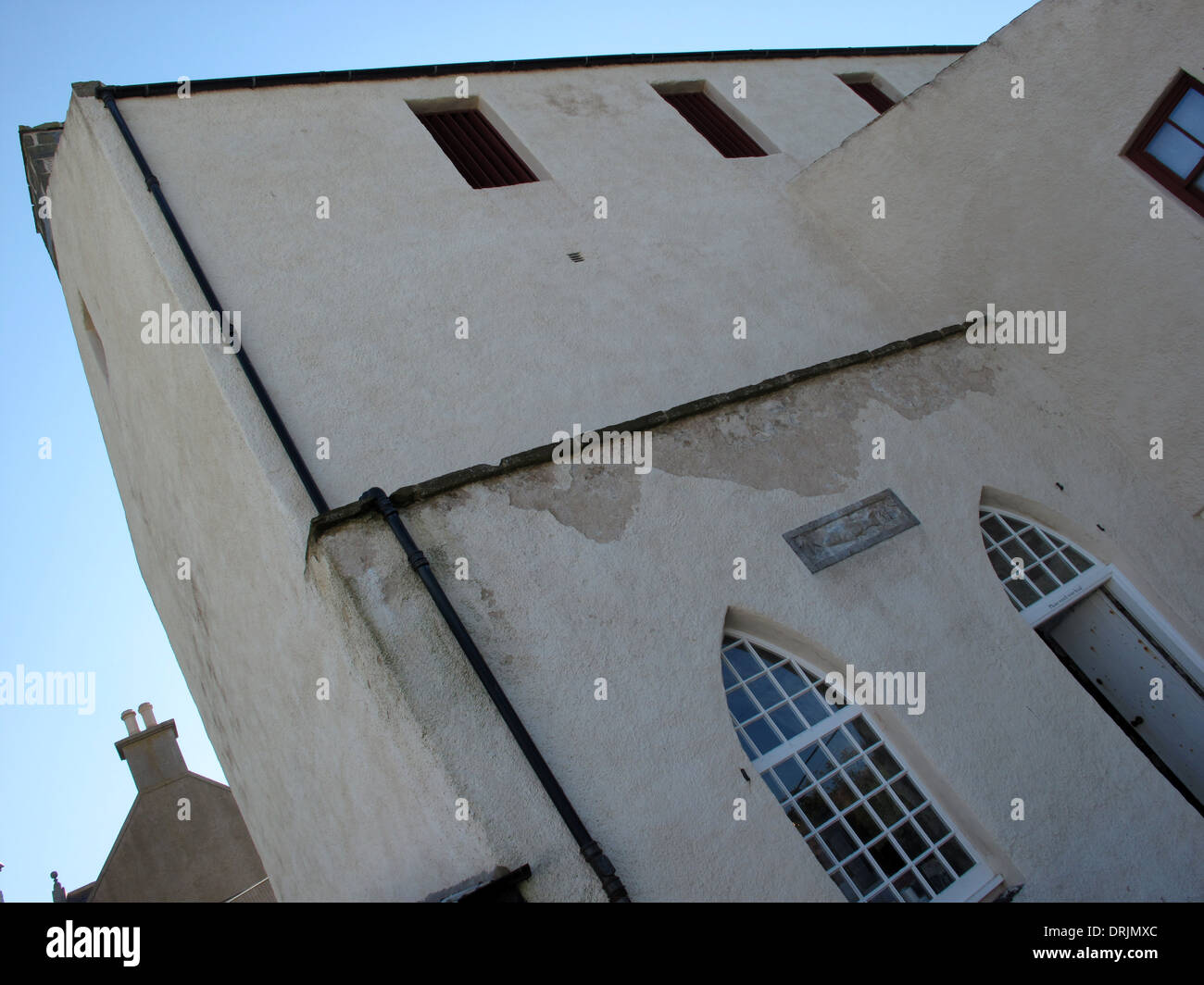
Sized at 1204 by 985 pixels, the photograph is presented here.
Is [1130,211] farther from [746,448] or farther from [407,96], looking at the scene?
[407,96]

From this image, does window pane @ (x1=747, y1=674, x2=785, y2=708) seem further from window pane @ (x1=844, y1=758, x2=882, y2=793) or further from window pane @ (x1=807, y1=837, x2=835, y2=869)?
window pane @ (x1=807, y1=837, x2=835, y2=869)

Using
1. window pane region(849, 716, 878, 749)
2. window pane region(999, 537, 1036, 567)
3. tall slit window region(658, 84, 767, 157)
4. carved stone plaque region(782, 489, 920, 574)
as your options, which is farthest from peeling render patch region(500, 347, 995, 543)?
tall slit window region(658, 84, 767, 157)

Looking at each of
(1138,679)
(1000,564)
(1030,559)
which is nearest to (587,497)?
(1000,564)

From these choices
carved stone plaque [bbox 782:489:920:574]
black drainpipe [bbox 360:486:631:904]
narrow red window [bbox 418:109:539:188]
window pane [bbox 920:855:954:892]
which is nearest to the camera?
black drainpipe [bbox 360:486:631:904]

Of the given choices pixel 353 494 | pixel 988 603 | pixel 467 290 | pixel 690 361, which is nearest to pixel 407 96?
pixel 467 290

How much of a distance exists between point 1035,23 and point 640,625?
7.08m

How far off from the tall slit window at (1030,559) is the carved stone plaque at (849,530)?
953 millimetres

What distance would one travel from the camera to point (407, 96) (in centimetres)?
1005

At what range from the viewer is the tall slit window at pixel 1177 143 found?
26.2 ft

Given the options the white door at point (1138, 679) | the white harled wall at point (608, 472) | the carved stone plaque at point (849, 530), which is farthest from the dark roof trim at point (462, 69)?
the white door at point (1138, 679)

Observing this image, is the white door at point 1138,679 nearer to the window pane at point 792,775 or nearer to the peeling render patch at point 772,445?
the peeling render patch at point 772,445

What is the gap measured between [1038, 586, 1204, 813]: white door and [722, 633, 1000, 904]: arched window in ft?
7.95

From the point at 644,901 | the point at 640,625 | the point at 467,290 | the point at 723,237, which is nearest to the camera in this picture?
the point at 644,901

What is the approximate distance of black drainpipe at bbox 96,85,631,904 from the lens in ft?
15.9
